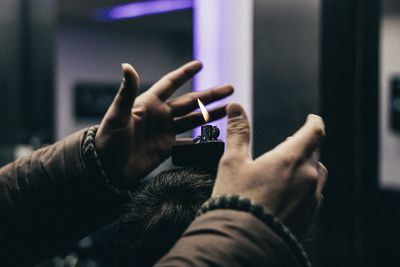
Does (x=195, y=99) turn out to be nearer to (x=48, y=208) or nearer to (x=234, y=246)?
(x=48, y=208)

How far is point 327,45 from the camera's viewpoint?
4.63ft

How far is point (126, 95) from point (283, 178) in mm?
364

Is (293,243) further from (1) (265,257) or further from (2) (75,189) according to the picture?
(2) (75,189)

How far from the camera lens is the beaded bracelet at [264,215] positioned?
2.10ft

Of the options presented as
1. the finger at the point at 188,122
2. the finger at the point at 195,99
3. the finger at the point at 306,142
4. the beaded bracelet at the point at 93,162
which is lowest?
the beaded bracelet at the point at 93,162

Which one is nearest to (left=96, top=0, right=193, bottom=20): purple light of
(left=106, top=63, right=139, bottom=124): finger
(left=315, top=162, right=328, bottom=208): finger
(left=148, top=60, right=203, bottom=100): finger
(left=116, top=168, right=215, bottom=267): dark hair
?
(left=148, top=60, right=203, bottom=100): finger

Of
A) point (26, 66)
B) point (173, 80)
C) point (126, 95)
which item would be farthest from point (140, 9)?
point (126, 95)

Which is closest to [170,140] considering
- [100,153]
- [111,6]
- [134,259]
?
[100,153]

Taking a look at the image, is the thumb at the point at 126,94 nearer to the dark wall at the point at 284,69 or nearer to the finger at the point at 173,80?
the finger at the point at 173,80

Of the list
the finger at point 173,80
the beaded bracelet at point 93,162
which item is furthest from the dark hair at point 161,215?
the finger at point 173,80

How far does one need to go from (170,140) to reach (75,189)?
0.18 m

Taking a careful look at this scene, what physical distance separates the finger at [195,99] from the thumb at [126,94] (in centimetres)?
11

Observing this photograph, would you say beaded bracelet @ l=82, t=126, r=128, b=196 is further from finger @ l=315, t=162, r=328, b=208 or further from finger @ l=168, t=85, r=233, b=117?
finger @ l=315, t=162, r=328, b=208

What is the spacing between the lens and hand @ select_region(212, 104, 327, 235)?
2.14 ft
